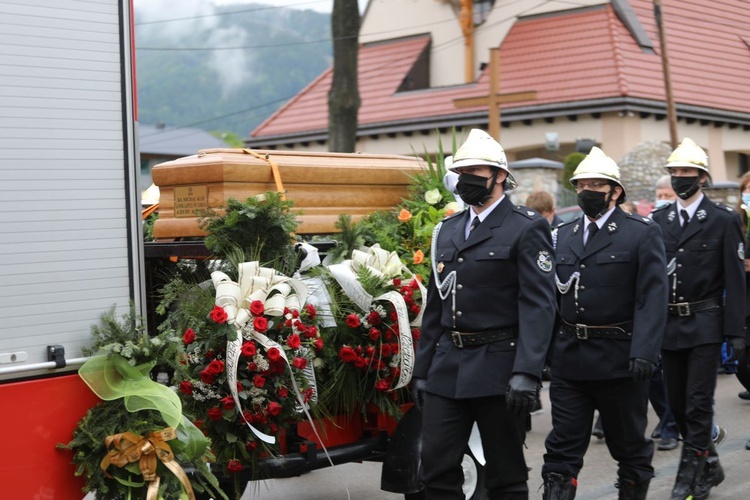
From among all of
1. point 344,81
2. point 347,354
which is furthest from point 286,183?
point 344,81

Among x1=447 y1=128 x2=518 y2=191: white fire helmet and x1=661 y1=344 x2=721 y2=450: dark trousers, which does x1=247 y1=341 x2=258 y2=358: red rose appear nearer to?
x1=447 y1=128 x2=518 y2=191: white fire helmet

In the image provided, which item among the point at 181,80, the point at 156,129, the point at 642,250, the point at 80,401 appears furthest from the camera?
the point at 181,80

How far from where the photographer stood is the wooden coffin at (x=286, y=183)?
20.4 ft

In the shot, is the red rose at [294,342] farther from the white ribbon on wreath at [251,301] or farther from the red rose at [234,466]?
the red rose at [234,466]

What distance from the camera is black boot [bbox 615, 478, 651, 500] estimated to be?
5.72 meters

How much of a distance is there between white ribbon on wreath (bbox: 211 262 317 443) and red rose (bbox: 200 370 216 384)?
0.08 m

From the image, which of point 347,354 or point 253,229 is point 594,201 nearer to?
point 347,354

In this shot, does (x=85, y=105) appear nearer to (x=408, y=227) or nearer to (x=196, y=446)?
(x=196, y=446)

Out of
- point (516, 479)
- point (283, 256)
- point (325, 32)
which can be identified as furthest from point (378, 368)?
point (325, 32)

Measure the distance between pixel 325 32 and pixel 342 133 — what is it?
129m

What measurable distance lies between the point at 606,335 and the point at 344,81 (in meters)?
11.5

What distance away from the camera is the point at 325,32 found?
143 meters

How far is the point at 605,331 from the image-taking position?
5.85 m

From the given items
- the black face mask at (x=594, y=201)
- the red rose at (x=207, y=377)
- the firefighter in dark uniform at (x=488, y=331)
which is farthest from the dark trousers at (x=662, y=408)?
the red rose at (x=207, y=377)
